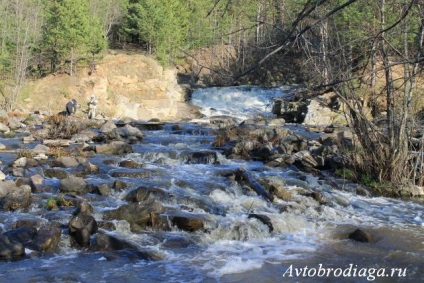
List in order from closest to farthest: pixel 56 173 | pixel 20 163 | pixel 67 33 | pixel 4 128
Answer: pixel 56 173 → pixel 20 163 → pixel 4 128 → pixel 67 33

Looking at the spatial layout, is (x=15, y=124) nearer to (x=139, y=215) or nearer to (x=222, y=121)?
(x=222, y=121)

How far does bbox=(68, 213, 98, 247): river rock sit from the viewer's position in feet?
24.1

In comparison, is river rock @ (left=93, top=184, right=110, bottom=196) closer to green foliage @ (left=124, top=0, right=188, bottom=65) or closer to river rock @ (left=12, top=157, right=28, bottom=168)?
river rock @ (left=12, top=157, right=28, bottom=168)

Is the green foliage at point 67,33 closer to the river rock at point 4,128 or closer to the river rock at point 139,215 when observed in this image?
the river rock at point 4,128

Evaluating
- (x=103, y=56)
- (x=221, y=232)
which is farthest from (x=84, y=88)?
(x=221, y=232)

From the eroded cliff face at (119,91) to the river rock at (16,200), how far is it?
17640 mm

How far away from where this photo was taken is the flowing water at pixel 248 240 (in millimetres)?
6426

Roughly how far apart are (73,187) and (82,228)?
277cm

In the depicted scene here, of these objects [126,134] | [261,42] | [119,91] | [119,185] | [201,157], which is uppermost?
[119,91]

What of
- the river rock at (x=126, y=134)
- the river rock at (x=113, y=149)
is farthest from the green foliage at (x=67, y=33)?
the river rock at (x=113, y=149)

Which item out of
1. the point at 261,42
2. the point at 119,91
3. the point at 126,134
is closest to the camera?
the point at 261,42

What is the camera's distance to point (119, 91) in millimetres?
29219

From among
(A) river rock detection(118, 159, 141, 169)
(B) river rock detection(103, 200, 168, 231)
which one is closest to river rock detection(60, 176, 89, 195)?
(B) river rock detection(103, 200, 168, 231)

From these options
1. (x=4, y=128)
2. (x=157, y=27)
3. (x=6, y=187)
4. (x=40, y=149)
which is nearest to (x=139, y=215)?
(x=6, y=187)
